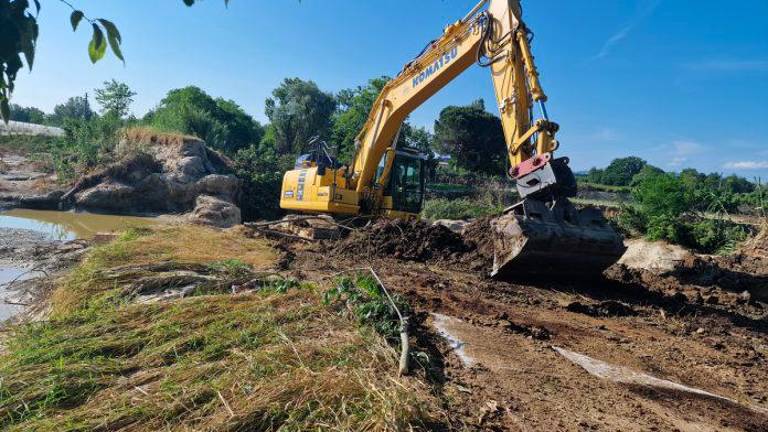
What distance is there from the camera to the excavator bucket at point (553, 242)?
229 inches

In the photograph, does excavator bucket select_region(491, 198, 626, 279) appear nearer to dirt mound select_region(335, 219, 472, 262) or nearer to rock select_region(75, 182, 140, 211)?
dirt mound select_region(335, 219, 472, 262)

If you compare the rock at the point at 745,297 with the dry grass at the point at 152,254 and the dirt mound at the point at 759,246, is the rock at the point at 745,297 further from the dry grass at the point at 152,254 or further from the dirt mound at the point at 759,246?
the dry grass at the point at 152,254

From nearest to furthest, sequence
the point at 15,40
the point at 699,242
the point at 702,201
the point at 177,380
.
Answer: the point at 15,40 → the point at 177,380 → the point at 699,242 → the point at 702,201

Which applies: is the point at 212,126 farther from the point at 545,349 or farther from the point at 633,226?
the point at 545,349

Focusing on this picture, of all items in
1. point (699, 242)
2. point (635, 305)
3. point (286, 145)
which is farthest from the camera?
point (286, 145)

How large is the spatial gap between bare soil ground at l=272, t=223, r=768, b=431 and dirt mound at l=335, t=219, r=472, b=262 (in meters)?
0.09

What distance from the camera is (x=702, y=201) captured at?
12.3 m

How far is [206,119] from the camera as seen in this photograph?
3350 cm

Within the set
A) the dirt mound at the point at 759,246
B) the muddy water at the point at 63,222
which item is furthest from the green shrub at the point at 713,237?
the muddy water at the point at 63,222

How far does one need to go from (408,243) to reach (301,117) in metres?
38.4

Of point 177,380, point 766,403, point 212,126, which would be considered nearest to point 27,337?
point 177,380

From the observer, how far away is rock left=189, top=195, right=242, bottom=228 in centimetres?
1642

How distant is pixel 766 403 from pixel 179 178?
21.1 m

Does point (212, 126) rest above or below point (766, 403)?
above
